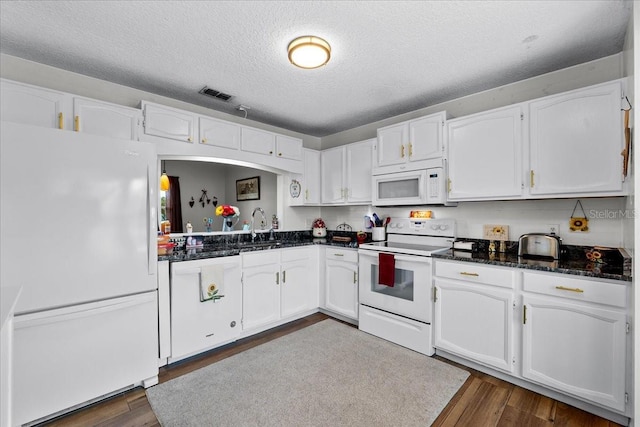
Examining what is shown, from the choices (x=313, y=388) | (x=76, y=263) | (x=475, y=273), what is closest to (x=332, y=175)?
(x=475, y=273)

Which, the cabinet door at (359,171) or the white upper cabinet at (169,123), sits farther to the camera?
the cabinet door at (359,171)

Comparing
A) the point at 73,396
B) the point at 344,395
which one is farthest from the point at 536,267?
the point at 73,396

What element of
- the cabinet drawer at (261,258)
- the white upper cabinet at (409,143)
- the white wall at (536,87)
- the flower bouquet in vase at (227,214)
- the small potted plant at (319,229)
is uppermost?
the white wall at (536,87)

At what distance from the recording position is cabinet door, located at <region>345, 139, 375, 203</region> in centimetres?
344

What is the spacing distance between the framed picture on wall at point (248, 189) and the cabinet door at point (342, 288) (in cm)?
131

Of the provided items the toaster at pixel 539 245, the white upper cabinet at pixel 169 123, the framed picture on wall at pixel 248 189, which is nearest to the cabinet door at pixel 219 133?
the white upper cabinet at pixel 169 123

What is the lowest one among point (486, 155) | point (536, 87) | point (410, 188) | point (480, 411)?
point (480, 411)

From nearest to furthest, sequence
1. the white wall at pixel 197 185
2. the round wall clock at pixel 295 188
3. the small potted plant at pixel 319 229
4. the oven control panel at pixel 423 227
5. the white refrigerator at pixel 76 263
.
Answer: the white refrigerator at pixel 76 263 < the oven control panel at pixel 423 227 < the white wall at pixel 197 185 < the round wall clock at pixel 295 188 < the small potted plant at pixel 319 229

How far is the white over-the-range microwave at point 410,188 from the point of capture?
2.78 metres

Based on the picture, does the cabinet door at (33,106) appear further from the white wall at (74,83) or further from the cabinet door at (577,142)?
the cabinet door at (577,142)

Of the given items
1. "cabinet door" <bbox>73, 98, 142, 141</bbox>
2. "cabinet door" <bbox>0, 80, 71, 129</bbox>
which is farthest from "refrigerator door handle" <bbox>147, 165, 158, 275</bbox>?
"cabinet door" <bbox>0, 80, 71, 129</bbox>

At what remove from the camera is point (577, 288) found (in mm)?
1833

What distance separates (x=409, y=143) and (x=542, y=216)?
1321 mm

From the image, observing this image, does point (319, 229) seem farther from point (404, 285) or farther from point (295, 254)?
point (404, 285)
